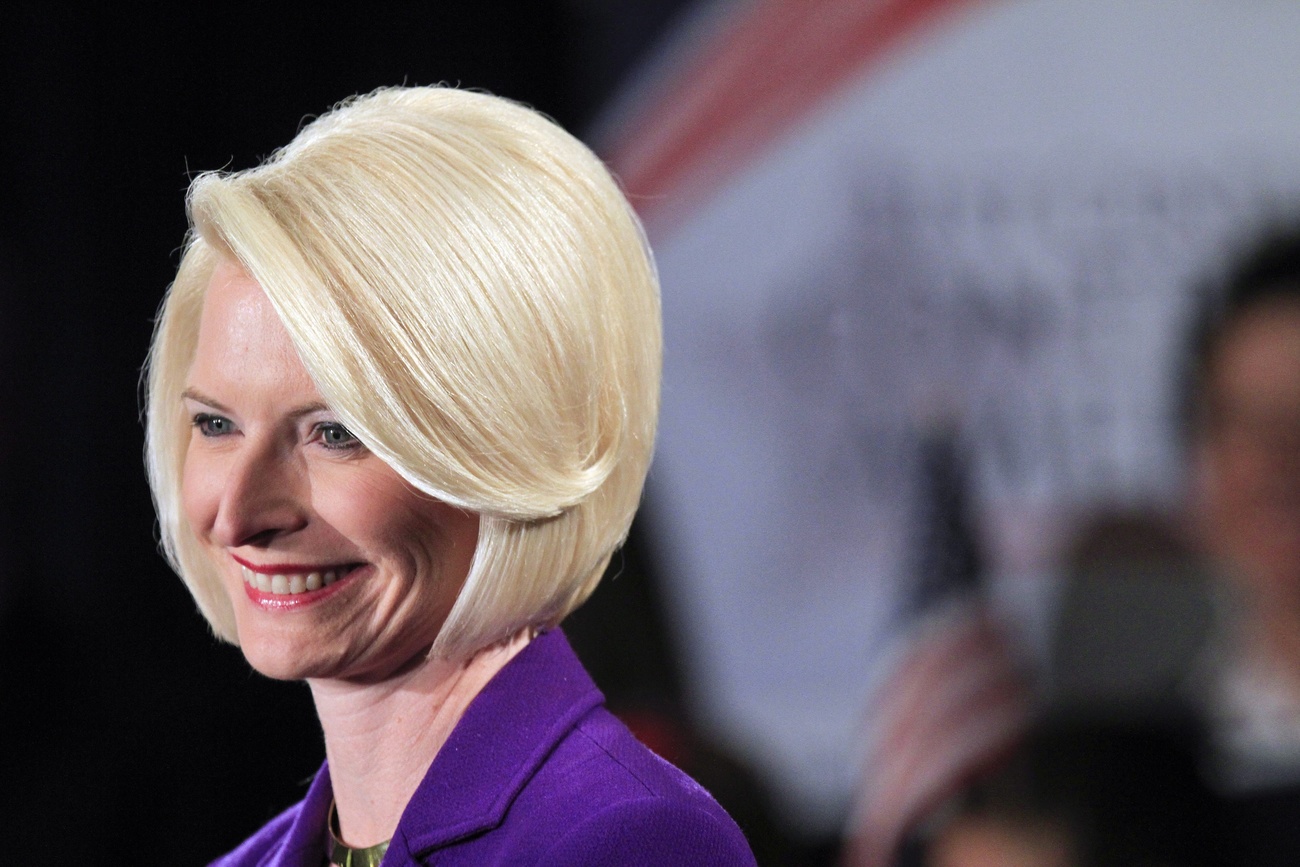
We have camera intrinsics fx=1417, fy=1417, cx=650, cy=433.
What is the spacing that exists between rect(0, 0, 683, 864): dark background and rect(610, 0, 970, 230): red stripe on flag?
22.3 inches

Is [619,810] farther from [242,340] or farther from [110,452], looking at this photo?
[110,452]

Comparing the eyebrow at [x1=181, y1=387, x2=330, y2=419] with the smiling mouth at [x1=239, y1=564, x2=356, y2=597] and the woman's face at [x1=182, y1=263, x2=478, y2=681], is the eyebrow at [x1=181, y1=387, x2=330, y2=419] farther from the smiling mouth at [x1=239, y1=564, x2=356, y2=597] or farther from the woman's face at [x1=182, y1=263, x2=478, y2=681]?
the smiling mouth at [x1=239, y1=564, x2=356, y2=597]

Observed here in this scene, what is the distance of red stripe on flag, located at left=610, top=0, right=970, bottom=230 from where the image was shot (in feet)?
8.55

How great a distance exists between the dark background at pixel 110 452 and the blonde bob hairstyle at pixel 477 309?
1.31 metres

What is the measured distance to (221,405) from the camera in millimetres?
939

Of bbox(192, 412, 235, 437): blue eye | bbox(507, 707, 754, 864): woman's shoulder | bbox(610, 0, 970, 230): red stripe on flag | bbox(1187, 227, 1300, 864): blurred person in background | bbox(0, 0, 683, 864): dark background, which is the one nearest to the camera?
bbox(507, 707, 754, 864): woman's shoulder

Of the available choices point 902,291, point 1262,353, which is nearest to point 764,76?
point 902,291

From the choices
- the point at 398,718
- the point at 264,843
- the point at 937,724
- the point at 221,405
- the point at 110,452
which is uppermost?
the point at 221,405

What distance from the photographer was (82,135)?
7.32 feet

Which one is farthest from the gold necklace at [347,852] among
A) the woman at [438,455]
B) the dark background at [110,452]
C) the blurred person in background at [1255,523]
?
the blurred person in background at [1255,523]

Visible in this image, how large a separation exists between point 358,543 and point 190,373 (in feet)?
0.63

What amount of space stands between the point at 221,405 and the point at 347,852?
0.35 m

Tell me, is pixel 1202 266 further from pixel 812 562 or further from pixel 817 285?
pixel 812 562

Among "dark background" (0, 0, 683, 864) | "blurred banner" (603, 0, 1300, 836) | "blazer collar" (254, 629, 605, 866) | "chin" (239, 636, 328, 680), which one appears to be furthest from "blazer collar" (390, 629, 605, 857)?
"blurred banner" (603, 0, 1300, 836)
